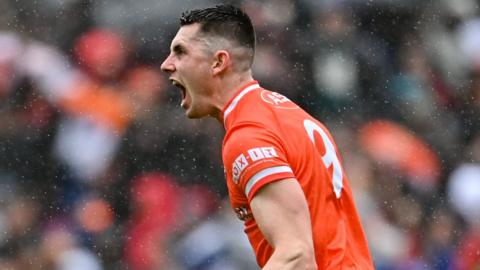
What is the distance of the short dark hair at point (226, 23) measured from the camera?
98.2 inches

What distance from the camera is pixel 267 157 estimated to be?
2105mm

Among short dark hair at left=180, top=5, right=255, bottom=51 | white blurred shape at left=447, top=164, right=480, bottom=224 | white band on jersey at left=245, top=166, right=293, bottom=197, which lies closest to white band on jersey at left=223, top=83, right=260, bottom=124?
short dark hair at left=180, top=5, right=255, bottom=51

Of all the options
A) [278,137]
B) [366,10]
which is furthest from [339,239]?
[366,10]

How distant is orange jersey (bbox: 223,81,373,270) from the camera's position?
212 cm

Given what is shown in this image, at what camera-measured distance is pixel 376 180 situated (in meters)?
4.43

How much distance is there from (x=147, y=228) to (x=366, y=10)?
4.89 feet

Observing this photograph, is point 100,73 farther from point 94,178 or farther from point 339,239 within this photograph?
point 339,239

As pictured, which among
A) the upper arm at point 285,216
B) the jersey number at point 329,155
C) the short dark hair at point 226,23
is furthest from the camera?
the short dark hair at point 226,23

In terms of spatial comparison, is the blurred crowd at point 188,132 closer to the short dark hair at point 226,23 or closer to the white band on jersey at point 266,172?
the short dark hair at point 226,23

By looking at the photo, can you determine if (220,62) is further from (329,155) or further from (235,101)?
(329,155)

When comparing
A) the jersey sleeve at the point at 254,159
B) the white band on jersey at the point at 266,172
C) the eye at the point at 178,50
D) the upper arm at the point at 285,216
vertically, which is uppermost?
the eye at the point at 178,50

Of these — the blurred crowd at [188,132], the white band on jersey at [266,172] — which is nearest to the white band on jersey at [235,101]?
the white band on jersey at [266,172]

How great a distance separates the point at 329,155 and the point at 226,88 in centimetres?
35

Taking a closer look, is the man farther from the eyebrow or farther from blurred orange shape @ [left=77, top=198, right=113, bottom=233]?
blurred orange shape @ [left=77, top=198, right=113, bottom=233]
